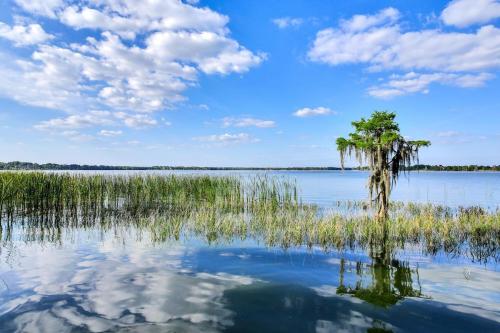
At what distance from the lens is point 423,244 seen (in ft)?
35.4

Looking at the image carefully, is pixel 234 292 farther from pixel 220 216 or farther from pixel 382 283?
pixel 220 216

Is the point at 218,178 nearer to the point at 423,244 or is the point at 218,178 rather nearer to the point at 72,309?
the point at 423,244

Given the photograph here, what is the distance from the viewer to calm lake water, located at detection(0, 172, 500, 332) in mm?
5379

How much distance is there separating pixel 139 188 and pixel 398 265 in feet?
52.1

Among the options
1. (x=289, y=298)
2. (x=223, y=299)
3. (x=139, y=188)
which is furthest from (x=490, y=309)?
(x=139, y=188)

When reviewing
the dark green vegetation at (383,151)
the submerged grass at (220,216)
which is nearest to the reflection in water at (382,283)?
the submerged grass at (220,216)

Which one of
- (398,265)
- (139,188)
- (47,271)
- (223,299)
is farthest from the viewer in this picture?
(139,188)

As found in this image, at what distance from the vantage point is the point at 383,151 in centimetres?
1379

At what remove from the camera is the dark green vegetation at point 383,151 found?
13.6 m

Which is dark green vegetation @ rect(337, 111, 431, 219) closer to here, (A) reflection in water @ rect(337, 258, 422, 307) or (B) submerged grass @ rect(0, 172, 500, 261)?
(B) submerged grass @ rect(0, 172, 500, 261)

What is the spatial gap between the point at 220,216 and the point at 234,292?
351 inches

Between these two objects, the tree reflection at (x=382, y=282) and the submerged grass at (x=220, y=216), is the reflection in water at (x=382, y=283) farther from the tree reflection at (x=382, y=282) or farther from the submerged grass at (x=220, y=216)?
the submerged grass at (x=220, y=216)

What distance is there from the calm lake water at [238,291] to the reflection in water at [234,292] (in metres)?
0.02

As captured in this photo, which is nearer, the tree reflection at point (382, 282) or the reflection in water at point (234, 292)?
the reflection in water at point (234, 292)
